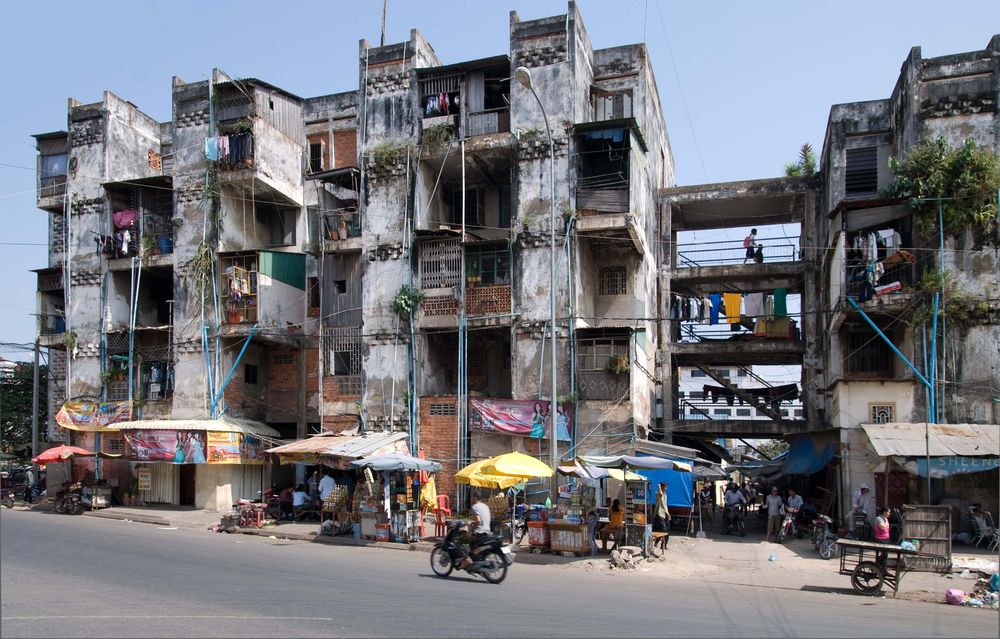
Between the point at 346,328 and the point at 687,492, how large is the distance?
42.3 ft

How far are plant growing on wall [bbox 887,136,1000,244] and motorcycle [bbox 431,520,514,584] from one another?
53.0 ft

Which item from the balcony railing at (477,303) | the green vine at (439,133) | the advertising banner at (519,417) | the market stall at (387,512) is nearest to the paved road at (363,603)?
the market stall at (387,512)

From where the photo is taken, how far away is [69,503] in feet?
89.8

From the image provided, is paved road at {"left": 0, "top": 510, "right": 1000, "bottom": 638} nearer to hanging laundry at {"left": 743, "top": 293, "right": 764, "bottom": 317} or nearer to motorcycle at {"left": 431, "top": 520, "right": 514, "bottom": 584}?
motorcycle at {"left": 431, "top": 520, "right": 514, "bottom": 584}

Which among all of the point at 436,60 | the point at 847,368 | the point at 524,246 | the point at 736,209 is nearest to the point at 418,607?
the point at 524,246

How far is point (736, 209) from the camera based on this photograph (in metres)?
33.8

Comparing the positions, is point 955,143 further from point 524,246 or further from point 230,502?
point 230,502

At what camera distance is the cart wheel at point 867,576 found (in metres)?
14.8

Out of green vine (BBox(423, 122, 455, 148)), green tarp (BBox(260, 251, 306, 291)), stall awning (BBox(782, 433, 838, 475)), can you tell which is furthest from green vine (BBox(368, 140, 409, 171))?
stall awning (BBox(782, 433, 838, 475))

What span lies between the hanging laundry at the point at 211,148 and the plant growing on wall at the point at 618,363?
1632 centimetres

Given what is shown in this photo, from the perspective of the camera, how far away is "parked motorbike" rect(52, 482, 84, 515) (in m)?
27.4

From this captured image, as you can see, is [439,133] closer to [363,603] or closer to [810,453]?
[810,453]

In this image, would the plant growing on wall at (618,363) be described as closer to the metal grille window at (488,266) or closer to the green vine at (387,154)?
the metal grille window at (488,266)

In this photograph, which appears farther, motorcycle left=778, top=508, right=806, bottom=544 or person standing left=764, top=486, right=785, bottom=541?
person standing left=764, top=486, right=785, bottom=541
